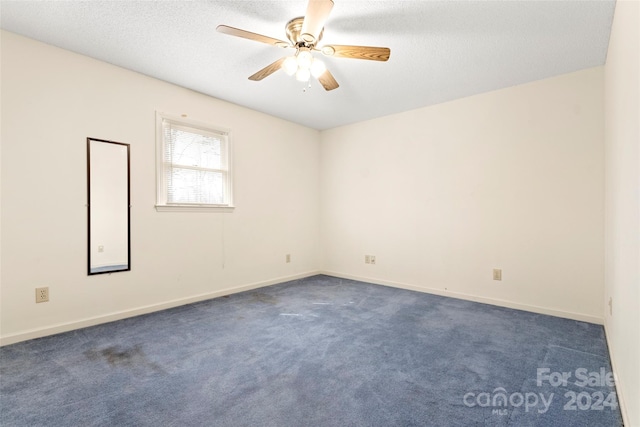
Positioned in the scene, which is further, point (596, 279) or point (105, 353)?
point (596, 279)

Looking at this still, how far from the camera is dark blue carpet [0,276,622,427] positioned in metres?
1.56

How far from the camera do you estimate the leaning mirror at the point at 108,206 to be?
2.81m

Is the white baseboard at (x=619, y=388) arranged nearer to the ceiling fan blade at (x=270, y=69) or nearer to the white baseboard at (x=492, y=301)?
the white baseboard at (x=492, y=301)

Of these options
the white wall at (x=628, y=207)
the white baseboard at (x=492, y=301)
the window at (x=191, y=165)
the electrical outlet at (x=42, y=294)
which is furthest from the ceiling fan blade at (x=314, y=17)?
the white baseboard at (x=492, y=301)

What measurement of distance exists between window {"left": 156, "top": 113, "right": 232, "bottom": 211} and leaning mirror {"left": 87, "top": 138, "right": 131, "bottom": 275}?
1.14ft

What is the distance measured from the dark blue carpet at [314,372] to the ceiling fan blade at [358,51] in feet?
7.17

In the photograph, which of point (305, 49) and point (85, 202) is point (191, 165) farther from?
point (305, 49)

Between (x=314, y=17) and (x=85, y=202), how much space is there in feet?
8.41

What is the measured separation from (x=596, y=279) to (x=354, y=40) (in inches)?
125

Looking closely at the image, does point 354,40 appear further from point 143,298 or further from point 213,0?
point 143,298

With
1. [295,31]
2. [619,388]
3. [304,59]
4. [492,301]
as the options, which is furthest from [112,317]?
[492,301]

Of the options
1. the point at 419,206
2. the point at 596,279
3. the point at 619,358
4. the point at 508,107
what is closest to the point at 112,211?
the point at 419,206

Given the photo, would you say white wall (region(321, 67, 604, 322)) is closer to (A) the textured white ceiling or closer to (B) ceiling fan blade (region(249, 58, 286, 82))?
(A) the textured white ceiling

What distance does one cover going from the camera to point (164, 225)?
332 cm
